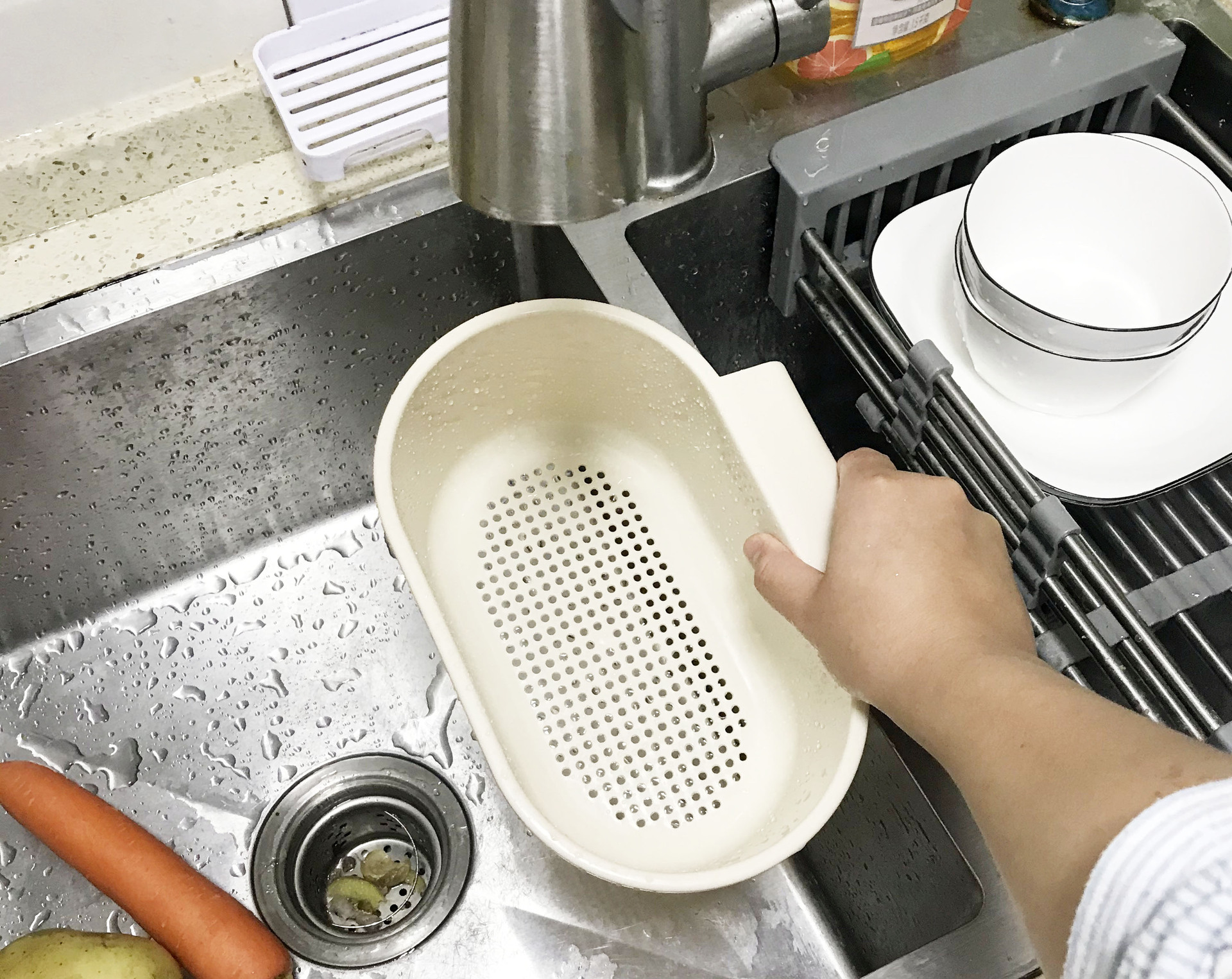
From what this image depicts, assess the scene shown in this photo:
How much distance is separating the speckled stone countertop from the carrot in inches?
14.1

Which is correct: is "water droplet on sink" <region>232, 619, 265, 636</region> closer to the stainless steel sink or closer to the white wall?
the stainless steel sink

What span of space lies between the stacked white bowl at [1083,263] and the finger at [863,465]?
93 mm

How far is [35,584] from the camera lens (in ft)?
2.65

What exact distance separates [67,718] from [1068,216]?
0.87 m

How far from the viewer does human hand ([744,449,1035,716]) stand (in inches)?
19.0

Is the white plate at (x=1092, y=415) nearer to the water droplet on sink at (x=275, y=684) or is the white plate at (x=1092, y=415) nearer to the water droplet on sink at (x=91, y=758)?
the water droplet on sink at (x=275, y=684)

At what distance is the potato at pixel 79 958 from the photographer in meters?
0.66

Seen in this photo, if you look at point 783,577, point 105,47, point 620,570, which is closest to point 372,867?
point 620,570

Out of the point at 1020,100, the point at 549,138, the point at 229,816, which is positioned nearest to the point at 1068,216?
the point at 1020,100

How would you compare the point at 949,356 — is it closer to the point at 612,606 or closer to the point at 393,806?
the point at 612,606

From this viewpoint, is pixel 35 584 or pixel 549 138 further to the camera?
pixel 35 584

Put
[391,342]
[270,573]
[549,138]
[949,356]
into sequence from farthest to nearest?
[270,573] → [391,342] → [949,356] → [549,138]

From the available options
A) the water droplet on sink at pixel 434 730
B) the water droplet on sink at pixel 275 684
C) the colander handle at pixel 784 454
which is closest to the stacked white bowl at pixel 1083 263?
the colander handle at pixel 784 454

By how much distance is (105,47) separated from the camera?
2.46ft
